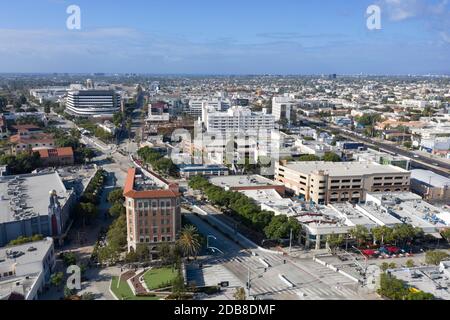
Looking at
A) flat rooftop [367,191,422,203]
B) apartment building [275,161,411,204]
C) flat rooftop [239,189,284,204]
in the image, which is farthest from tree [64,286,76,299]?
flat rooftop [367,191,422,203]

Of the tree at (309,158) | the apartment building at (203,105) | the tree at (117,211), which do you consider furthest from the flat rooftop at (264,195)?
the apartment building at (203,105)

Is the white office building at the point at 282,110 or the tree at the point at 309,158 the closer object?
the tree at the point at 309,158

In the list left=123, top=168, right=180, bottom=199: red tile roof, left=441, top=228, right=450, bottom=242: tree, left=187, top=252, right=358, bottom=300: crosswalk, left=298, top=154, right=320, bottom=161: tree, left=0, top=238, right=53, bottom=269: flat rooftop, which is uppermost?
left=123, top=168, right=180, bottom=199: red tile roof

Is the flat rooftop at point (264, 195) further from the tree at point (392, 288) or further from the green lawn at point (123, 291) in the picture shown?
the green lawn at point (123, 291)

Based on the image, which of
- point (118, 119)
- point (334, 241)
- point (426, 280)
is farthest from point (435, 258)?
point (118, 119)

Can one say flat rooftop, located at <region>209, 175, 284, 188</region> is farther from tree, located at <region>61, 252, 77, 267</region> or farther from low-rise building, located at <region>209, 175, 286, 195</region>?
tree, located at <region>61, 252, 77, 267</region>
